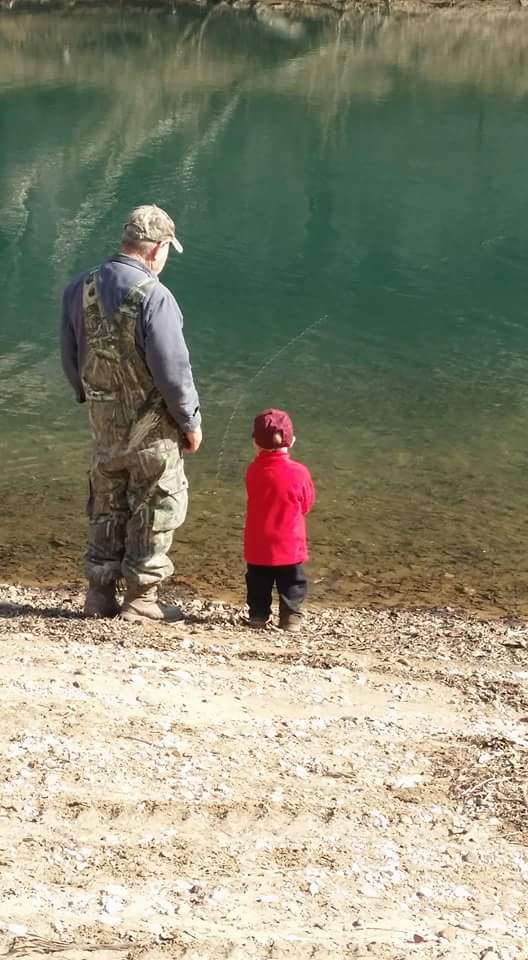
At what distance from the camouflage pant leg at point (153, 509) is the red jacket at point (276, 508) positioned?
1.49 feet

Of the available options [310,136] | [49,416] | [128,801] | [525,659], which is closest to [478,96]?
[310,136]

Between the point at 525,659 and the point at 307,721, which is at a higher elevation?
the point at 307,721

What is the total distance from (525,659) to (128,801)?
345 cm

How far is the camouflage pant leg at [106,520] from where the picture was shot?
7648mm

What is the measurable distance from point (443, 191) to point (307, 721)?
22733 millimetres

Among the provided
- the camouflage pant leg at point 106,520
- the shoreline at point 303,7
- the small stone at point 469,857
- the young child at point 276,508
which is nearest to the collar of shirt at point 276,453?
the young child at point 276,508

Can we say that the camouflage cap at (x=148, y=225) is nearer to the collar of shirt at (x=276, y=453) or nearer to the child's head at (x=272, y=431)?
the child's head at (x=272, y=431)

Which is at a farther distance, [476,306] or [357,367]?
[476,306]

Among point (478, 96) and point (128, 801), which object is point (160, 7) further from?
point (128, 801)

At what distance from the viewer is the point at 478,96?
3928 centimetres

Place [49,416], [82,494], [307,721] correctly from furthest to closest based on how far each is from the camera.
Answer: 1. [49,416]
2. [82,494]
3. [307,721]

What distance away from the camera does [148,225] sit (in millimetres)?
7027

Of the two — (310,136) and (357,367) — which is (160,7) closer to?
(310,136)

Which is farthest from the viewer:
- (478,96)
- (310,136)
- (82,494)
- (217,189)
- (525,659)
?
(478,96)
